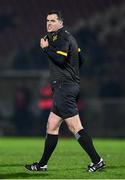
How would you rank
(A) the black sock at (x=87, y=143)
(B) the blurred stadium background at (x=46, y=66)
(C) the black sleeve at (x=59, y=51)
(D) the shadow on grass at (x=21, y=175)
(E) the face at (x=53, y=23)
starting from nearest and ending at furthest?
(D) the shadow on grass at (x=21, y=175), (C) the black sleeve at (x=59, y=51), (E) the face at (x=53, y=23), (A) the black sock at (x=87, y=143), (B) the blurred stadium background at (x=46, y=66)

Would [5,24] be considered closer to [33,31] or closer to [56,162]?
[33,31]

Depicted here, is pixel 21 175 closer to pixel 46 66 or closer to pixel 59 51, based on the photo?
pixel 59 51

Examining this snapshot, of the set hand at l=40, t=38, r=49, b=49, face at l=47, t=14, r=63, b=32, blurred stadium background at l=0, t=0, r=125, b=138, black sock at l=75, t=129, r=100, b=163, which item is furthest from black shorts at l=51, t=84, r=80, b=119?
blurred stadium background at l=0, t=0, r=125, b=138

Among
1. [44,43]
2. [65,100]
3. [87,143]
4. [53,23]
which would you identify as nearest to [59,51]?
[44,43]

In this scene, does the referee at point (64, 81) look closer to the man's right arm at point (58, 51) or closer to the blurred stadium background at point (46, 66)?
the man's right arm at point (58, 51)

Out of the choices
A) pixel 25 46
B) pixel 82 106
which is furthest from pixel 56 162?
pixel 25 46

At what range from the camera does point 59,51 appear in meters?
7.46

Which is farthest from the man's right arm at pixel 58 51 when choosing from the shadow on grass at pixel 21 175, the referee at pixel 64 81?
the shadow on grass at pixel 21 175

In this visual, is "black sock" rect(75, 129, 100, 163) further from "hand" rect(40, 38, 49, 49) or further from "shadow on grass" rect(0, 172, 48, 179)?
"hand" rect(40, 38, 49, 49)

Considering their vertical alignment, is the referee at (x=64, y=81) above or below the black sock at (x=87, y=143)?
above

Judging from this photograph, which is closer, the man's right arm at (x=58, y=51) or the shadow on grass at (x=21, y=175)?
the shadow on grass at (x=21, y=175)

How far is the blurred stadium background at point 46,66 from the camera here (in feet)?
61.6

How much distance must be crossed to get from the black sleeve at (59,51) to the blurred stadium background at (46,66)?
1077 cm

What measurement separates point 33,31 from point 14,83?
8.81 ft
